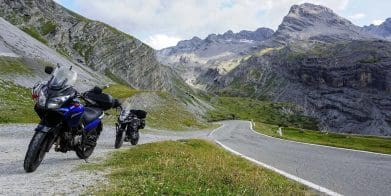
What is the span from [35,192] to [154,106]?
2712 inches

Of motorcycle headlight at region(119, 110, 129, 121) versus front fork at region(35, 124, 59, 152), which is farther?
motorcycle headlight at region(119, 110, 129, 121)

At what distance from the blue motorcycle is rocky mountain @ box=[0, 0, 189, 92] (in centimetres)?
10491

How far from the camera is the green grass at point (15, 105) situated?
1302 inches

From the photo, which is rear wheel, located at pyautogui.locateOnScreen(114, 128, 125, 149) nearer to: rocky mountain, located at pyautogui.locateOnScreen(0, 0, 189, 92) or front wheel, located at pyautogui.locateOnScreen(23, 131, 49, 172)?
front wheel, located at pyautogui.locateOnScreen(23, 131, 49, 172)

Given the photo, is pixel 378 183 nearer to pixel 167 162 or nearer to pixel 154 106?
pixel 167 162

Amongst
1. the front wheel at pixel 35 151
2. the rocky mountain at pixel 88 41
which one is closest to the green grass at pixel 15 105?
the front wheel at pixel 35 151

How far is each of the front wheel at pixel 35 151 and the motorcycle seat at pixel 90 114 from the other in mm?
1842

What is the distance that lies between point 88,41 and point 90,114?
129869 millimetres

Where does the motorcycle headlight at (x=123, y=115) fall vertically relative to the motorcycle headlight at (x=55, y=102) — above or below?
below

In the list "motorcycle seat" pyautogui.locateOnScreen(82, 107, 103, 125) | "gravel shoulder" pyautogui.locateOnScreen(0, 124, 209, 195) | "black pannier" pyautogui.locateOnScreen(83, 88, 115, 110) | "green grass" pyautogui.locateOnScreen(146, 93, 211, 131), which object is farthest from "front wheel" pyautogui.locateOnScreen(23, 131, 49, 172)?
"green grass" pyautogui.locateOnScreen(146, 93, 211, 131)

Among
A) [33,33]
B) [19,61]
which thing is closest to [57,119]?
[19,61]

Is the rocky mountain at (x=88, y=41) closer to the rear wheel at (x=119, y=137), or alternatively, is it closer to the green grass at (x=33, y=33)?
the green grass at (x=33, y=33)

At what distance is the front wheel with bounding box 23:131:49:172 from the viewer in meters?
10.2

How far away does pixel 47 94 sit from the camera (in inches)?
404
